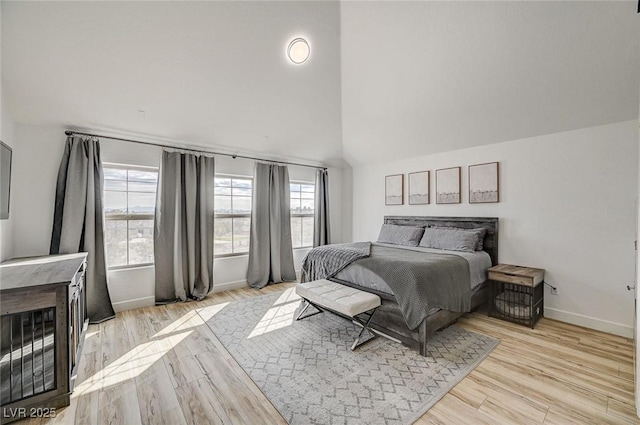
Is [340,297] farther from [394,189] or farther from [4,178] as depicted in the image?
[4,178]

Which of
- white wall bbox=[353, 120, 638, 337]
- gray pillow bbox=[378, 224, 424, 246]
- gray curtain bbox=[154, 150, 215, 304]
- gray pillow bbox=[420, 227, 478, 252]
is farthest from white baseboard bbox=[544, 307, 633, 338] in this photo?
gray curtain bbox=[154, 150, 215, 304]

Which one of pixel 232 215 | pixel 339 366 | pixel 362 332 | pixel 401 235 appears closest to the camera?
pixel 339 366

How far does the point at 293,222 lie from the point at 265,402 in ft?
11.9

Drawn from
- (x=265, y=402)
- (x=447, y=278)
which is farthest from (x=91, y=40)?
(x=447, y=278)

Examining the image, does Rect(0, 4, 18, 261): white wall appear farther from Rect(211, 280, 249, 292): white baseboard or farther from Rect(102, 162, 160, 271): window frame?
Rect(211, 280, 249, 292): white baseboard

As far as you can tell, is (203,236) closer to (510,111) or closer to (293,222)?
(293,222)

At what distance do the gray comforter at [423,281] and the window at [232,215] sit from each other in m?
2.12

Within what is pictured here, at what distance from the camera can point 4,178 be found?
7.70 feet

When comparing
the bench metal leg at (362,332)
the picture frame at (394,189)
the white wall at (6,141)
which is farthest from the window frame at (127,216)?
the picture frame at (394,189)

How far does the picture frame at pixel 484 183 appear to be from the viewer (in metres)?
3.64

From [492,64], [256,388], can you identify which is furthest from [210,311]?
[492,64]

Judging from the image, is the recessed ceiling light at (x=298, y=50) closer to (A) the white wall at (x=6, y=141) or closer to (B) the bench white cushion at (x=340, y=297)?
(B) the bench white cushion at (x=340, y=297)

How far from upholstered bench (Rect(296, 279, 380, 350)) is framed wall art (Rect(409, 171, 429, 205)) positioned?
2.29m

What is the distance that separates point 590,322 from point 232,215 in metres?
4.72
